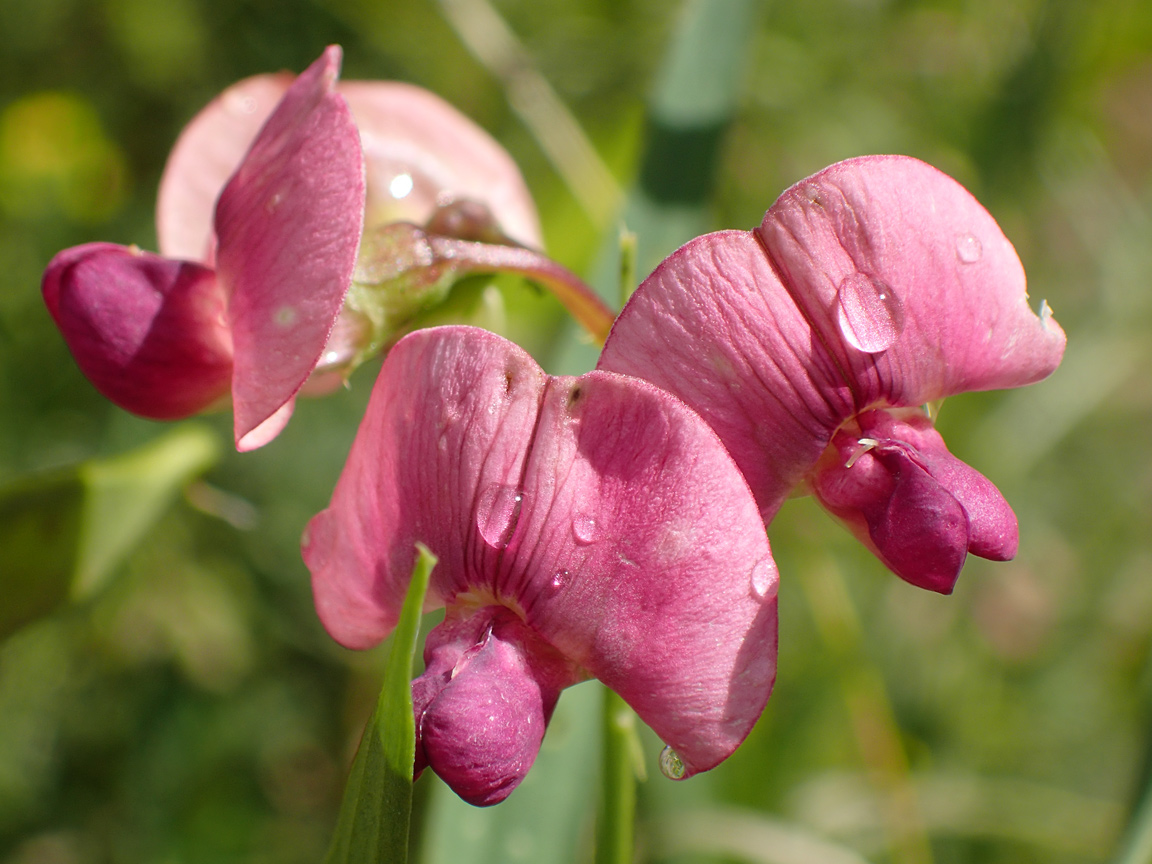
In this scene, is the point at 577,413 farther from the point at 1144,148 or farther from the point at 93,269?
the point at 1144,148

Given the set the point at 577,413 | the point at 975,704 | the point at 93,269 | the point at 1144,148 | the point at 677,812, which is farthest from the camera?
the point at 1144,148

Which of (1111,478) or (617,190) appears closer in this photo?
(617,190)

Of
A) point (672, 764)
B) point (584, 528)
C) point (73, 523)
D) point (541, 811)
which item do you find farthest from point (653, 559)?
point (73, 523)

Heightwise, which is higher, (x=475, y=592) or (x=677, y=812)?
(x=475, y=592)

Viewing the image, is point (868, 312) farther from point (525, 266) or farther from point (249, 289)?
point (249, 289)

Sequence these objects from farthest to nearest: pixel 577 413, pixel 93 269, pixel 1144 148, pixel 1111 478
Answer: pixel 1144 148
pixel 1111 478
pixel 93 269
pixel 577 413

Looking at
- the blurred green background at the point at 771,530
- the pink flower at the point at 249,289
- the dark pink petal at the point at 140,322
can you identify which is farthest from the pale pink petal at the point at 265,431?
the blurred green background at the point at 771,530

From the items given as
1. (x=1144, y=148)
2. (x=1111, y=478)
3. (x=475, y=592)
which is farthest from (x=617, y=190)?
(x=1144, y=148)

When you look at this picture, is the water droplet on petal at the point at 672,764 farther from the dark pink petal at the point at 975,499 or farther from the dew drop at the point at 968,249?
the dew drop at the point at 968,249

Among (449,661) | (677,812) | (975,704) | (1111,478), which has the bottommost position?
(975,704)
